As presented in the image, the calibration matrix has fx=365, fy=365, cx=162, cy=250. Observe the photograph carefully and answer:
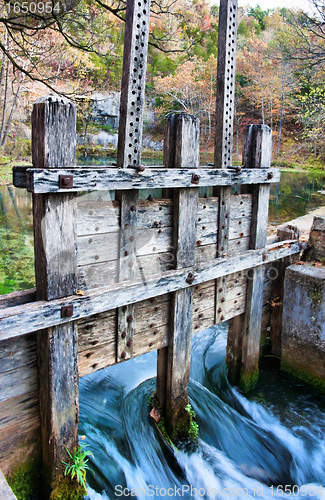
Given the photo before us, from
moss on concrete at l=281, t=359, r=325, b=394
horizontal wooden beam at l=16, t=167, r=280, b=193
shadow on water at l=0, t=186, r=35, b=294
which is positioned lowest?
moss on concrete at l=281, t=359, r=325, b=394

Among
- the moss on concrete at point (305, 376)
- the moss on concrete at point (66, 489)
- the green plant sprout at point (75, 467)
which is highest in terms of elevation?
the green plant sprout at point (75, 467)

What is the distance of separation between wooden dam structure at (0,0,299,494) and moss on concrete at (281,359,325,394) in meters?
1.73

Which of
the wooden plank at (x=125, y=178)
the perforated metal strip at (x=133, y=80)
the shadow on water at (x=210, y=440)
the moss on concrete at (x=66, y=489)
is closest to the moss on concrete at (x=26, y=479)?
the moss on concrete at (x=66, y=489)

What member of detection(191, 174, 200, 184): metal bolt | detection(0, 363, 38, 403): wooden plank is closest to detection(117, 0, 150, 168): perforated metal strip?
detection(191, 174, 200, 184): metal bolt

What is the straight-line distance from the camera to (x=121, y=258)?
3.27m

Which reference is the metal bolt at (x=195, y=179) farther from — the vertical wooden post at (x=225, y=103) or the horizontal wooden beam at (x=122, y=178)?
the vertical wooden post at (x=225, y=103)

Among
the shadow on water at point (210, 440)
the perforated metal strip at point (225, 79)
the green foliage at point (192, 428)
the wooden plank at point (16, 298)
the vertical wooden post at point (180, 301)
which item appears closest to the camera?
the wooden plank at point (16, 298)

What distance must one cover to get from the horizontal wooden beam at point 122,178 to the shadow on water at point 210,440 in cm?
279

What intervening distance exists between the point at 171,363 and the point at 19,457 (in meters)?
1.64

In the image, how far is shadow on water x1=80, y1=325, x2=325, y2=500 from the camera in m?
3.85

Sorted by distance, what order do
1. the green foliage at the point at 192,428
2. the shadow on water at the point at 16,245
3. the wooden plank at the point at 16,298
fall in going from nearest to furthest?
the wooden plank at the point at 16,298
the green foliage at the point at 192,428
the shadow on water at the point at 16,245

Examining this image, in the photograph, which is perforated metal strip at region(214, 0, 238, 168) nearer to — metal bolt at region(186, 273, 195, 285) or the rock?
metal bolt at region(186, 273, 195, 285)

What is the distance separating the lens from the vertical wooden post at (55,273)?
2.61 meters

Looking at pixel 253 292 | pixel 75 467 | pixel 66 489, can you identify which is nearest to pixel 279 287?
pixel 253 292
